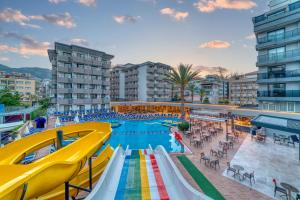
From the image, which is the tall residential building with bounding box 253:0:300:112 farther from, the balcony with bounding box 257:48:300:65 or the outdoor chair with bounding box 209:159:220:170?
the outdoor chair with bounding box 209:159:220:170

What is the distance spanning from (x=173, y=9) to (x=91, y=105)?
35.0m

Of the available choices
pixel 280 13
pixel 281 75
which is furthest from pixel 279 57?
pixel 280 13

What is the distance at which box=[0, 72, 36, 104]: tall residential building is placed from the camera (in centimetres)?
8619

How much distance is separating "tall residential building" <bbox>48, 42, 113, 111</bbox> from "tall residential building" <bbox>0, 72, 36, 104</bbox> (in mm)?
57394

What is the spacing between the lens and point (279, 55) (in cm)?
2633

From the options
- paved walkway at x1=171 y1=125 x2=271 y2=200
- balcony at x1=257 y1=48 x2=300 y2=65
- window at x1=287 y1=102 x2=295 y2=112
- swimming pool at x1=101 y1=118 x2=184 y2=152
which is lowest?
swimming pool at x1=101 y1=118 x2=184 y2=152

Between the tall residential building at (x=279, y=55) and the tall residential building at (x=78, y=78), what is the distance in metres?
41.9

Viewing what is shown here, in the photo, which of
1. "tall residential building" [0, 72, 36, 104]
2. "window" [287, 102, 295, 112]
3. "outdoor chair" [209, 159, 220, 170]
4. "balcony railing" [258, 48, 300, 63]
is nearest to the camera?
"outdoor chair" [209, 159, 220, 170]

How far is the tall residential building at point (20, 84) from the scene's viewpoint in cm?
8619

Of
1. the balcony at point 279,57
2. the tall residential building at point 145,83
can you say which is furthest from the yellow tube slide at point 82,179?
the tall residential building at point 145,83

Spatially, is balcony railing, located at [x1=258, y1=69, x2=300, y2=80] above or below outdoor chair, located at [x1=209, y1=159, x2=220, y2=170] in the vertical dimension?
above

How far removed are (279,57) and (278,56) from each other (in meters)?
0.34

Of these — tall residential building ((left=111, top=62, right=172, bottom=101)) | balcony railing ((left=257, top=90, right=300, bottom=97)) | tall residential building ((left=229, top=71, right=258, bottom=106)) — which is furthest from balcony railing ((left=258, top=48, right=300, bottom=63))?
tall residential building ((left=229, top=71, right=258, bottom=106))

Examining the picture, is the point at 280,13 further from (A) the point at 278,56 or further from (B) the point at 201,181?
(B) the point at 201,181
